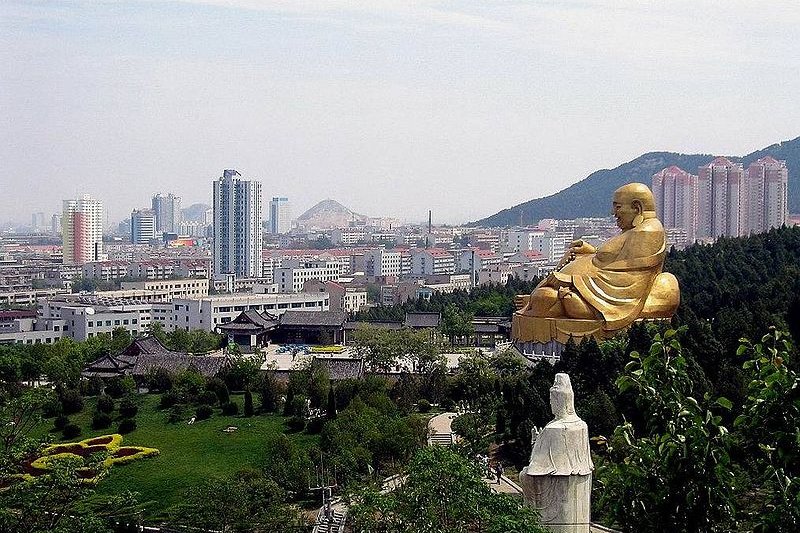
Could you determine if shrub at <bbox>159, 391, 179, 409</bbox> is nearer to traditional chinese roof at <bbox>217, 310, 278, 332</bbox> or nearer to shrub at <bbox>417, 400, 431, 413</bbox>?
shrub at <bbox>417, 400, 431, 413</bbox>

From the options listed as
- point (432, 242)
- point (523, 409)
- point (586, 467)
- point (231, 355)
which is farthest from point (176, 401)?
point (432, 242)

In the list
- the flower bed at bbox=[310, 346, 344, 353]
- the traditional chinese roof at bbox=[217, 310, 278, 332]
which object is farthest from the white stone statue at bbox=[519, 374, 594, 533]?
the traditional chinese roof at bbox=[217, 310, 278, 332]

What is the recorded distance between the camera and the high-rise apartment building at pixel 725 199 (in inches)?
3287

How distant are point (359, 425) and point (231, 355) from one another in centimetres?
1166

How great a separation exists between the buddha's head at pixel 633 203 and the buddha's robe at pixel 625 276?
7.7 inches

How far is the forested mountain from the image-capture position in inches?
6127

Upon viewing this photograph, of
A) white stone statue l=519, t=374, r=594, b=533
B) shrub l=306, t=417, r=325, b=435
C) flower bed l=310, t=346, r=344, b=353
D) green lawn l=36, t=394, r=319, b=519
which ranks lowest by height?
green lawn l=36, t=394, r=319, b=519

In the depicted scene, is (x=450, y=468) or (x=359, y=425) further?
(x=359, y=425)

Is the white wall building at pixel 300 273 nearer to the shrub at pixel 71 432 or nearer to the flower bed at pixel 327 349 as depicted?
the flower bed at pixel 327 349

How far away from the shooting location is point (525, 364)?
24.5 meters

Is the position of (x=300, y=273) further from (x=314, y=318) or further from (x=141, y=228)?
(x=141, y=228)

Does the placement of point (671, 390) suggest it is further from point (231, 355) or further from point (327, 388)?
point (231, 355)

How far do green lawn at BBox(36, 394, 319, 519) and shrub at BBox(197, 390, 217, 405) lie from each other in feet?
1.69

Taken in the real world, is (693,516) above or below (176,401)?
A: above
